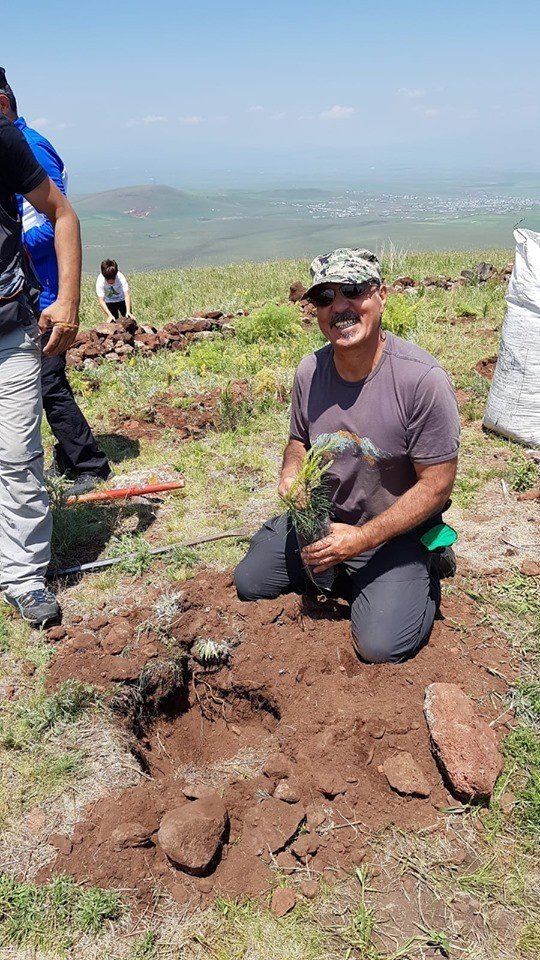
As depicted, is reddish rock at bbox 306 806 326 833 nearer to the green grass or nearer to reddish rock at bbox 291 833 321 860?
reddish rock at bbox 291 833 321 860

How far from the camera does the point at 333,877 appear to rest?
6.39 ft

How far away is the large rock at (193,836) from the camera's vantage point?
1955 mm

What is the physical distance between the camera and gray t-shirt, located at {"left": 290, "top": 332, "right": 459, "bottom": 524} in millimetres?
2406

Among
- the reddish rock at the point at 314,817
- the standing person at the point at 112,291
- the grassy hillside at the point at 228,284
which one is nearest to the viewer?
the reddish rock at the point at 314,817

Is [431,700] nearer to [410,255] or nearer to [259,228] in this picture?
[410,255]

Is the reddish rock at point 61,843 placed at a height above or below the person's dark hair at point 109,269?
below

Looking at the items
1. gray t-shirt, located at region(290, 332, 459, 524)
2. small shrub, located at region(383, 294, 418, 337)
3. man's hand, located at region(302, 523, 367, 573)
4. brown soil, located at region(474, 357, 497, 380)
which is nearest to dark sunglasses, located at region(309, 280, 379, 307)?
gray t-shirt, located at region(290, 332, 459, 524)

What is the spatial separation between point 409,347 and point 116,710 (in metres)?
1.94

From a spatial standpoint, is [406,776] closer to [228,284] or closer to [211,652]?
[211,652]

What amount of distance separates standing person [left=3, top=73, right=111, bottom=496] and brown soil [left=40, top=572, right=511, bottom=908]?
1.66 m

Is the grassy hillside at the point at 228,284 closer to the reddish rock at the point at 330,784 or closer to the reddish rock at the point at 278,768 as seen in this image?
the reddish rock at the point at 278,768

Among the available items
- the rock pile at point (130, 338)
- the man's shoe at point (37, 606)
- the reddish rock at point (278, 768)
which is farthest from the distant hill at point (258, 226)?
the reddish rock at point (278, 768)

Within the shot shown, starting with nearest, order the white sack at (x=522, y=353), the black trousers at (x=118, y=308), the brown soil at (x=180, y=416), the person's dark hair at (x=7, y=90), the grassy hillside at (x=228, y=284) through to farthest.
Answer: the person's dark hair at (x=7, y=90), the white sack at (x=522, y=353), the brown soil at (x=180, y=416), the black trousers at (x=118, y=308), the grassy hillside at (x=228, y=284)

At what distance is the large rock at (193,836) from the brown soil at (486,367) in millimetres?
4767
